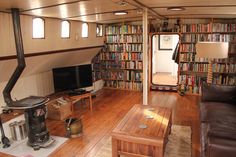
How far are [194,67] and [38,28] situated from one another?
4.38 m

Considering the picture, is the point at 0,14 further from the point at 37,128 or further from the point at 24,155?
the point at 24,155

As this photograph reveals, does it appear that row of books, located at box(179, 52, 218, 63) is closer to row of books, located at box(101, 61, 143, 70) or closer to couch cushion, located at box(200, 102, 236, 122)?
row of books, located at box(101, 61, 143, 70)

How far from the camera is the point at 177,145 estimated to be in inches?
131

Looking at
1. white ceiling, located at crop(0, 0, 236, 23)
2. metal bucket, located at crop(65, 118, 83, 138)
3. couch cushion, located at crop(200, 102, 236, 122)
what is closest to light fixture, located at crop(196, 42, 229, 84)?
white ceiling, located at crop(0, 0, 236, 23)

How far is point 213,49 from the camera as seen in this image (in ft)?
13.6

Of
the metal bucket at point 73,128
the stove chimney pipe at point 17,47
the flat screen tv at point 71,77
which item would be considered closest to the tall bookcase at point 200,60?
the flat screen tv at point 71,77

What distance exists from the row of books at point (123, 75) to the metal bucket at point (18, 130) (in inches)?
148

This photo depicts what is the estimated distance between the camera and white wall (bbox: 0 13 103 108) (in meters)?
3.30

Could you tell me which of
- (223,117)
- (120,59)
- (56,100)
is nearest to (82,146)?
(56,100)

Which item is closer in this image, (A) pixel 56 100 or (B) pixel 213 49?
(B) pixel 213 49

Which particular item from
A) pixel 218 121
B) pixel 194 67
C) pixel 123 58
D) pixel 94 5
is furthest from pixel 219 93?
pixel 123 58

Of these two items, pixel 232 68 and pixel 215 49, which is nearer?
pixel 215 49

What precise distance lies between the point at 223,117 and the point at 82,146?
233 centimetres

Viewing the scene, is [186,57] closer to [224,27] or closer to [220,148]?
[224,27]
